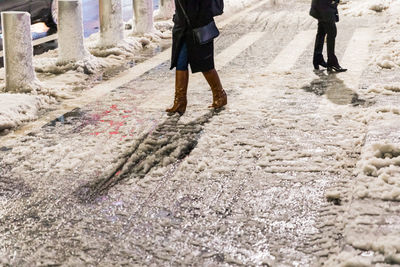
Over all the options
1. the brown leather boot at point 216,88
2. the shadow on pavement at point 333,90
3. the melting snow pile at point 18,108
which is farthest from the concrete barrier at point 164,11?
the brown leather boot at point 216,88

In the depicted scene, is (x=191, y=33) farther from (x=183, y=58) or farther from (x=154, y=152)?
(x=154, y=152)

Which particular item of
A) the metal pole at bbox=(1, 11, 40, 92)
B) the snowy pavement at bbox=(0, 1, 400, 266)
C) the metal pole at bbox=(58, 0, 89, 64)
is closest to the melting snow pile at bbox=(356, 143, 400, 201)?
the snowy pavement at bbox=(0, 1, 400, 266)

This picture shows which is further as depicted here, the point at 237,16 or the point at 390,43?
the point at 237,16

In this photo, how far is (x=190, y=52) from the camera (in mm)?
5039

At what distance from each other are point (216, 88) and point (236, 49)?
3.31 m

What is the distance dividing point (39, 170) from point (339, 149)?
207cm

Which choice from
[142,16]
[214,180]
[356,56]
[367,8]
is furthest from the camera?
[367,8]

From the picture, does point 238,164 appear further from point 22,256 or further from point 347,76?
point 347,76

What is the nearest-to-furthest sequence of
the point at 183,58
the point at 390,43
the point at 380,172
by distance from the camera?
the point at 380,172, the point at 183,58, the point at 390,43

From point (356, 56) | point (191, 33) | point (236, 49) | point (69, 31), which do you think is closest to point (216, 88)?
point (191, 33)

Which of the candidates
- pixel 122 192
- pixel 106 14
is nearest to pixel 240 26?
pixel 106 14

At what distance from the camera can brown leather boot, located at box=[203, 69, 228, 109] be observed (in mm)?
5203

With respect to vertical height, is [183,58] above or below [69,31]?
above

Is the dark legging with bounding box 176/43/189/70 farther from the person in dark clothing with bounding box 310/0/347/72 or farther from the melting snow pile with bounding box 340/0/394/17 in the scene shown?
the melting snow pile with bounding box 340/0/394/17
